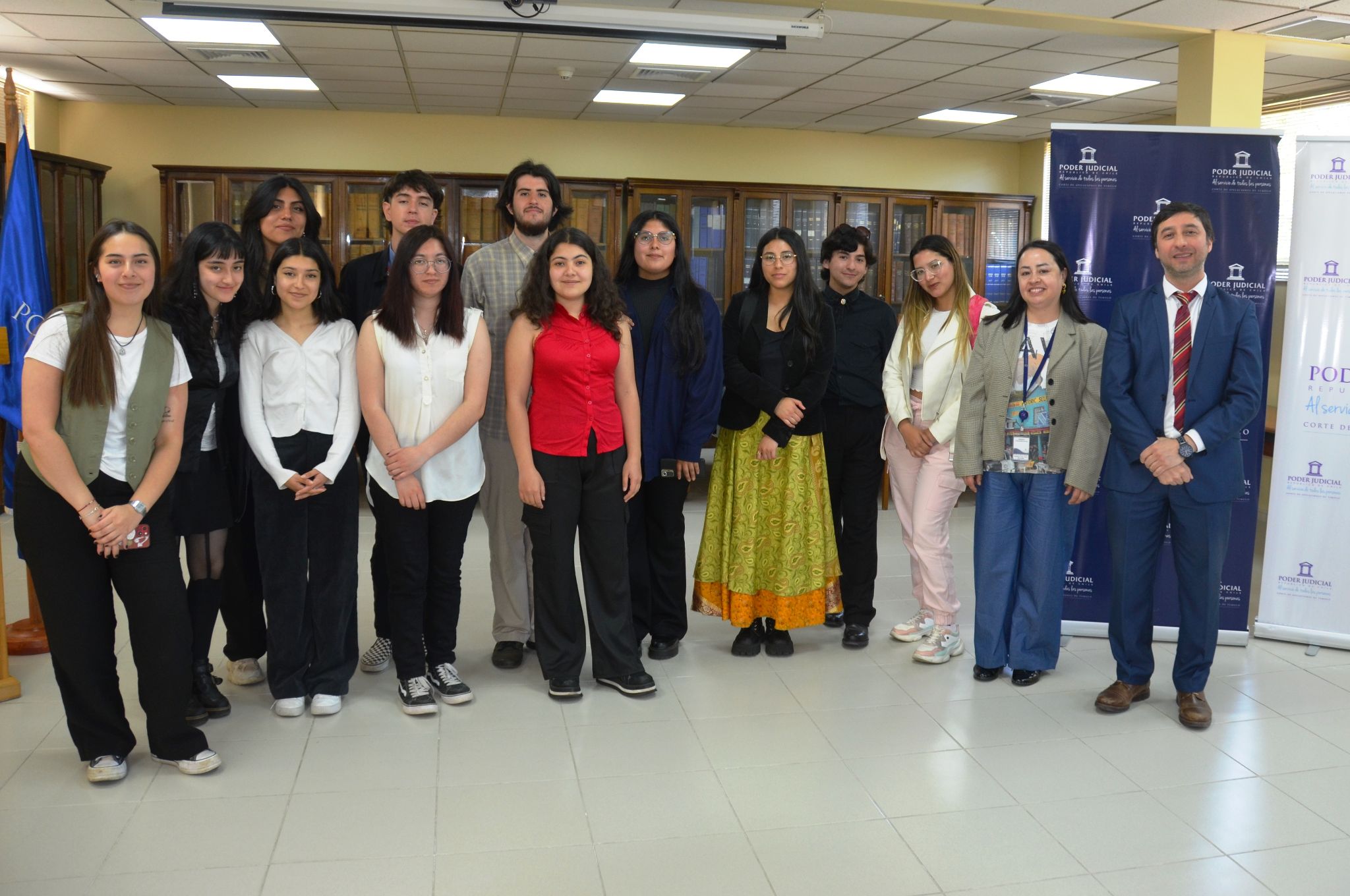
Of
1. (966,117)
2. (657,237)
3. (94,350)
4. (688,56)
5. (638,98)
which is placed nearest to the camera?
(94,350)

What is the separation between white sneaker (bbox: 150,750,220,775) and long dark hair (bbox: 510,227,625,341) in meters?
1.54

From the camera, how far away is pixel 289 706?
323 centimetres

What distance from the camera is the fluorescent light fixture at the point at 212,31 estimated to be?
216 inches

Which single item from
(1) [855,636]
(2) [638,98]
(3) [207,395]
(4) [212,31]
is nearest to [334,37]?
(4) [212,31]

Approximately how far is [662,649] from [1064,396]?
164cm

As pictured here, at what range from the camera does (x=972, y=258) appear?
8.39m

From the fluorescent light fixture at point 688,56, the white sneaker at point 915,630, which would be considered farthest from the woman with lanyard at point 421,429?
the fluorescent light fixture at point 688,56

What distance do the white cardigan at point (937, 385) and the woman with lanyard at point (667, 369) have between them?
0.68 meters

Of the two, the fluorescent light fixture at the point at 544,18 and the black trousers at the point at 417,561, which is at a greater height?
the fluorescent light fixture at the point at 544,18

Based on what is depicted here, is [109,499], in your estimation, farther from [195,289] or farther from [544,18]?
[544,18]

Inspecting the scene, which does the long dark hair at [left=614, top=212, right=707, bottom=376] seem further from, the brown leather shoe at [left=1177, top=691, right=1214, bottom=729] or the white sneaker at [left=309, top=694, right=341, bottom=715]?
the brown leather shoe at [left=1177, top=691, right=1214, bottom=729]

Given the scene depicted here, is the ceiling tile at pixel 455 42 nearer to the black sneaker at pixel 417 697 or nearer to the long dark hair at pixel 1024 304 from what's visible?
the long dark hair at pixel 1024 304

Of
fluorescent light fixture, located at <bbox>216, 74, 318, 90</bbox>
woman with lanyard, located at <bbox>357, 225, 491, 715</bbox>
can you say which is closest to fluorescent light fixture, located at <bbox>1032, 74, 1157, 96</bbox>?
fluorescent light fixture, located at <bbox>216, 74, 318, 90</bbox>

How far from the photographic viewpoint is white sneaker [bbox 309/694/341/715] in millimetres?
3248
